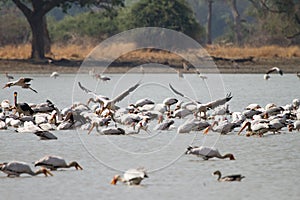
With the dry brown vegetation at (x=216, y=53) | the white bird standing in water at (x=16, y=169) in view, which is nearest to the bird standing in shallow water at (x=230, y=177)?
the white bird standing in water at (x=16, y=169)

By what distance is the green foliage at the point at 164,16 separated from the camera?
148ft

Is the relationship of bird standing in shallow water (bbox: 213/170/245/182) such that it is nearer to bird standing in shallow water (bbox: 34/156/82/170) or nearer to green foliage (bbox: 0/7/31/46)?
bird standing in shallow water (bbox: 34/156/82/170)

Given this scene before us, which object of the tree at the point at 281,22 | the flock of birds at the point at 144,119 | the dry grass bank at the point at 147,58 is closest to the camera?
the flock of birds at the point at 144,119

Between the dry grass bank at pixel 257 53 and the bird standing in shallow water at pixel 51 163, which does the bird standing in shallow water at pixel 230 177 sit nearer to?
the bird standing in shallow water at pixel 51 163

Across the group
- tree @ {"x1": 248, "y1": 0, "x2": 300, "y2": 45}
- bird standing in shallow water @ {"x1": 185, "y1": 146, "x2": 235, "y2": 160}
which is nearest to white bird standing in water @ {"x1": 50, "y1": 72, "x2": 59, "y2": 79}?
tree @ {"x1": 248, "y1": 0, "x2": 300, "y2": 45}

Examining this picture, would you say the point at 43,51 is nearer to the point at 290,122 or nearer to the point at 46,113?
the point at 46,113

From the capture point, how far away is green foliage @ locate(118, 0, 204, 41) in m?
45.2

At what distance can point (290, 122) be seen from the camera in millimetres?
17266

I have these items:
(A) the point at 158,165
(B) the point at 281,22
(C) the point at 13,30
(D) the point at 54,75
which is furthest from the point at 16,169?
(C) the point at 13,30

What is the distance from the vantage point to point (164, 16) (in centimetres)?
4519

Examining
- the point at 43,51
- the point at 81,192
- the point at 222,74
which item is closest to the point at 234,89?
the point at 222,74

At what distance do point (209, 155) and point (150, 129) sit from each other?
3968 mm

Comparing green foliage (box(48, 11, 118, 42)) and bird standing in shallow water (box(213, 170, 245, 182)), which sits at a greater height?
green foliage (box(48, 11, 118, 42))

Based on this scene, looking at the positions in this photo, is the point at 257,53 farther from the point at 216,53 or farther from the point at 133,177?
the point at 133,177
